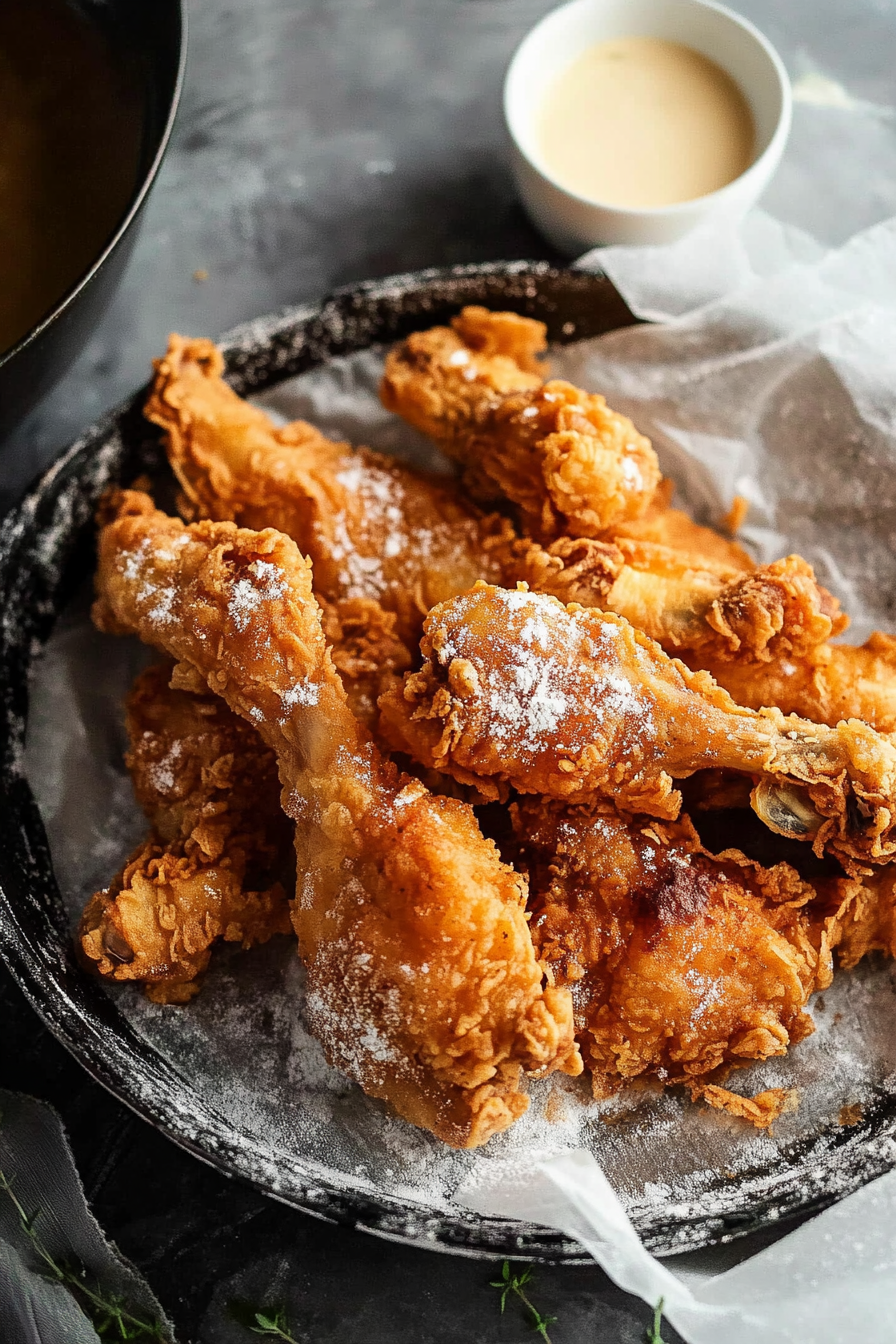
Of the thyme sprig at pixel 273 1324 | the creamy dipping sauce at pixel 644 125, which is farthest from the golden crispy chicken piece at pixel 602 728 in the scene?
the creamy dipping sauce at pixel 644 125

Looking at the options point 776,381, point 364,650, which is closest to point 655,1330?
point 364,650

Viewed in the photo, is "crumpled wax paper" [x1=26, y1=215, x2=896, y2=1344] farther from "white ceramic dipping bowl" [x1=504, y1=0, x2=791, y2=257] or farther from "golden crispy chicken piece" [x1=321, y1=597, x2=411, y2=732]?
"golden crispy chicken piece" [x1=321, y1=597, x2=411, y2=732]

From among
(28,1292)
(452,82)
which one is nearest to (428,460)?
(452,82)

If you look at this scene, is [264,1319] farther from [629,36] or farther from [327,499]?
[629,36]

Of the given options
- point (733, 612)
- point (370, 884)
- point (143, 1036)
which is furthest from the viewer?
point (143, 1036)

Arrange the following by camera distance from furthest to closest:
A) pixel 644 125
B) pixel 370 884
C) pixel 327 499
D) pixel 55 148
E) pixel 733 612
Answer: pixel 644 125, pixel 55 148, pixel 327 499, pixel 733 612, pixel 370 884

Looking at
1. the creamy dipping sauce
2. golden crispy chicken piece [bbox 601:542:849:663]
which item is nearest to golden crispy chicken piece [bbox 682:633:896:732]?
golden crispy chicken piece [bbox 601:542:849:663]
